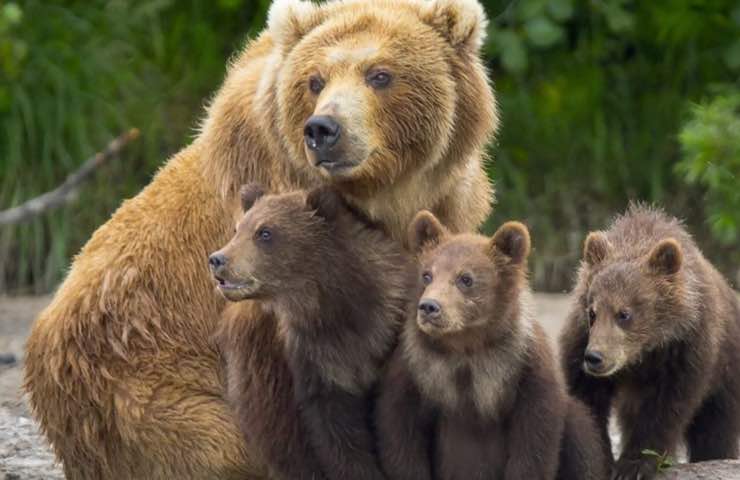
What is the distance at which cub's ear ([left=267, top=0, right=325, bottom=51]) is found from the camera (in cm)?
644

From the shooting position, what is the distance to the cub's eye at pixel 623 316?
614 centimetres

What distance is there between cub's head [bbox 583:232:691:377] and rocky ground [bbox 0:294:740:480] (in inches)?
21.1

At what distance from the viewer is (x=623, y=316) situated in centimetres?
614

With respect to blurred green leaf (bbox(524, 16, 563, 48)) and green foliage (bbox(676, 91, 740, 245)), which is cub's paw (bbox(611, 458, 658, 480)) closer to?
green foliage (bbox(676, 91, 740, 245))

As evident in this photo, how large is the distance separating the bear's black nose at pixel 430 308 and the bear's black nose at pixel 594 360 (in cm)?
67

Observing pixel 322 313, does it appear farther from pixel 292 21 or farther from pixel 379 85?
pixel 292 21

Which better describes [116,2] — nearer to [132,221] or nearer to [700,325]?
[132,221]

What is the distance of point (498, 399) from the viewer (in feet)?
19.1

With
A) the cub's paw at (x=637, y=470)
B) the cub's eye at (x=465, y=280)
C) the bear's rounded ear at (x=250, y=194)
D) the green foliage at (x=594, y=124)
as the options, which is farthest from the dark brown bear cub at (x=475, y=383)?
the green foliage at (x=594, y=124)

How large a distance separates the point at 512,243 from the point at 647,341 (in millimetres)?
652

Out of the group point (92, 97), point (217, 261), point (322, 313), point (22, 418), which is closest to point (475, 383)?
point (322, 313)

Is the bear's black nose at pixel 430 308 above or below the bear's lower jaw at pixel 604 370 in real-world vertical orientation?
above

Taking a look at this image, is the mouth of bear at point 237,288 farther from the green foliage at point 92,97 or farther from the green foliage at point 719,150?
the green foliage at point 92,97

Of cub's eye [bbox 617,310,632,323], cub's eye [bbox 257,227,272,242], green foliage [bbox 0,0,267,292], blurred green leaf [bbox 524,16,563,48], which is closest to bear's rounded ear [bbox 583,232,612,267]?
cub's eye [bbox 617,310,632,323]
